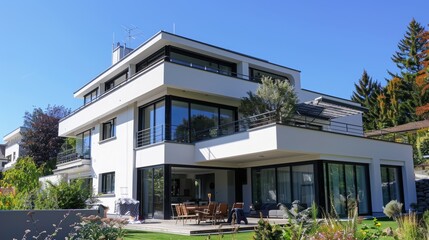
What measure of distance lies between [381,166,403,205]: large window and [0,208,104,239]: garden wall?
1538 cm

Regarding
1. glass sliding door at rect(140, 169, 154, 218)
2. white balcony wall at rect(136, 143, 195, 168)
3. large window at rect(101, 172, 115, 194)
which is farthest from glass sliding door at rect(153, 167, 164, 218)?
large window at rect(101, 172, 115, 194)

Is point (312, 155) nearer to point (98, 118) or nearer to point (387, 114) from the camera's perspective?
point (98, 118)

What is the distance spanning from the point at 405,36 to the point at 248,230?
43649mm

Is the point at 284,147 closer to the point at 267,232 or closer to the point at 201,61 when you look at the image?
the point at 201,61

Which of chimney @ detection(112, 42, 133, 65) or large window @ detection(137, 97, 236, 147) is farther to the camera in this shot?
chimney @ detection(112, 42, 133, 65)

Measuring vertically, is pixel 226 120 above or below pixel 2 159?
below

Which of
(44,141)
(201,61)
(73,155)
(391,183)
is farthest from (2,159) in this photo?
(391,183)

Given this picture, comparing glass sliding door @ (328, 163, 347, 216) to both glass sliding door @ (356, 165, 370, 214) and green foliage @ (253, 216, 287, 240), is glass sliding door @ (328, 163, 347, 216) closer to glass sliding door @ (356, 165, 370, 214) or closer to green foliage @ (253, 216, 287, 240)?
glass sliding door @ (356, 165, 370, 214)

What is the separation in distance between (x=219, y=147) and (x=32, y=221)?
10.1 m

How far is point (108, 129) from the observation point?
25.2 m

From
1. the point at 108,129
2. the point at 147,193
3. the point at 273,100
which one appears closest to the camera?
the point at 273,100

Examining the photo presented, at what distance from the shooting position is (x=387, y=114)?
44.3 meters

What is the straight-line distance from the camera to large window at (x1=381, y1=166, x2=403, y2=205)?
67.5 ft

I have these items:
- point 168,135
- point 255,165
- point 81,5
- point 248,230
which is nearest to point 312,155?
point 255,165
